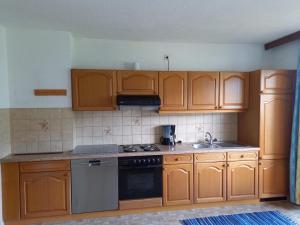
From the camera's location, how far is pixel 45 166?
109 inches

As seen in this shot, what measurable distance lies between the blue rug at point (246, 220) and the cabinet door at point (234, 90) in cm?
149

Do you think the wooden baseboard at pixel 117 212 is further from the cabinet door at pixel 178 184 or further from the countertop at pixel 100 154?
the countertop at pixel 100 154

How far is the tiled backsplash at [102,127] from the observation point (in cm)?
295

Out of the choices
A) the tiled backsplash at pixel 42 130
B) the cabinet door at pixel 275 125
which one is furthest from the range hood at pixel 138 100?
the cabinet door at pixel 275 125

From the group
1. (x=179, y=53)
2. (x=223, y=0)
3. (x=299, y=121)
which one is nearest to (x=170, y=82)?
(x=179, y=53)

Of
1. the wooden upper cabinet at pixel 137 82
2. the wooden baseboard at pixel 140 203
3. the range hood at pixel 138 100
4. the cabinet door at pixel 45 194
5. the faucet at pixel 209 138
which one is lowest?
the wooden baseboard at pixel 140 203

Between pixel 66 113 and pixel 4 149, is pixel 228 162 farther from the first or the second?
pixel 4 149

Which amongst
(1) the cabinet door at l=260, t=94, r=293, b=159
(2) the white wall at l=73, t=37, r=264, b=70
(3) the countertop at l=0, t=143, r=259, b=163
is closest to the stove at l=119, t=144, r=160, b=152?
(3) the countertop at l=0, t=143, r=259, b=163

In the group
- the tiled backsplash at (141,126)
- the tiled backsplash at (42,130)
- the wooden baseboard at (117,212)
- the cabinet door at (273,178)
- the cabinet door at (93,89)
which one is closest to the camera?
the wooden baseboard at (117,212)

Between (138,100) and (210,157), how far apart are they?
50.0 inches

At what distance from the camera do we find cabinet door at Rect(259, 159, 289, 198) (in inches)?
129

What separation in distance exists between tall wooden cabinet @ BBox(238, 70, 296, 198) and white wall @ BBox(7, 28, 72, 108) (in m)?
2.66

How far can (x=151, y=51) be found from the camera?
3.50 metres

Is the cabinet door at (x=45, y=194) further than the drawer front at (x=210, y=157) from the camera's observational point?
No
